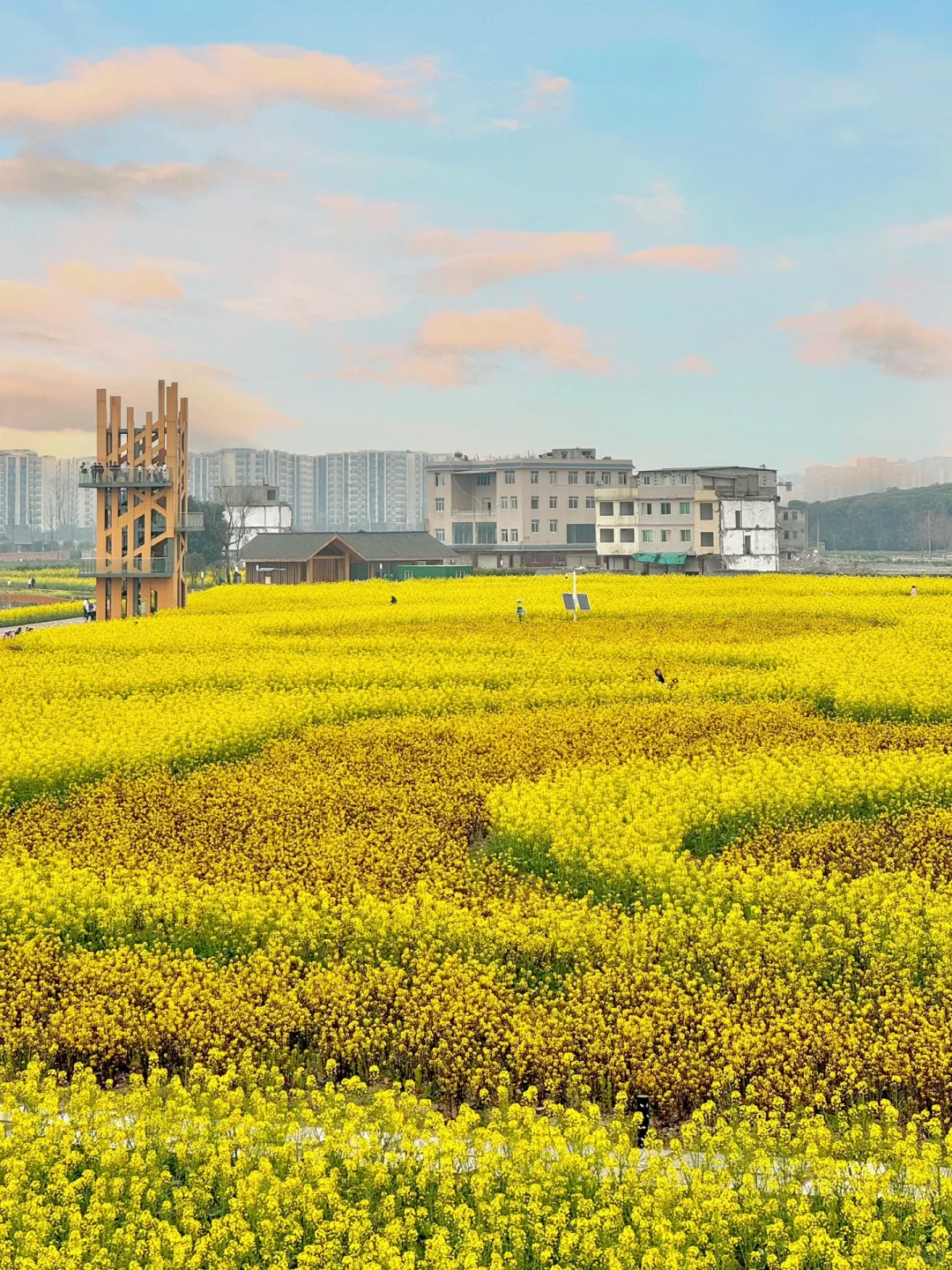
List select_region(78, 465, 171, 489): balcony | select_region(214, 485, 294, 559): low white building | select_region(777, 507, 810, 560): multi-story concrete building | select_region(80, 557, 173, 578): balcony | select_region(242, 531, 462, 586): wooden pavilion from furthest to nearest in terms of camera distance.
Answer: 1. select_region(777, 507, 810, 560): multi-story concrete building
2. select_region(214, 485, 294, 559): low white building
3. select_region(242, 531, 462, 586): wooden pavilion
4. select_region(80, 557, 173, 578): balcony
5. select_region(78, 465, 171, 489): balcony

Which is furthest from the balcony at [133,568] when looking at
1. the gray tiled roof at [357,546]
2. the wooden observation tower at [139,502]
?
the gray tiled roof at [357,546]

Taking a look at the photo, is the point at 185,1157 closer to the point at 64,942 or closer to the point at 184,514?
the point at 64,942

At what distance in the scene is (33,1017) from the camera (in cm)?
1034

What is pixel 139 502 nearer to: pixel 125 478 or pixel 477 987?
pixel 125 478

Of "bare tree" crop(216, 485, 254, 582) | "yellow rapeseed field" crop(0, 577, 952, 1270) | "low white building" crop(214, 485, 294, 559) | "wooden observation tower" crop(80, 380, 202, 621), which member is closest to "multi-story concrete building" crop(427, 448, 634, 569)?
"low white building" crop(214, 485, 294, 559)

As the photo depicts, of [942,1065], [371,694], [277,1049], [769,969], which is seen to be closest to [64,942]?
[277,1049]

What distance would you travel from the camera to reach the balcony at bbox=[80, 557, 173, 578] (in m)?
51.4

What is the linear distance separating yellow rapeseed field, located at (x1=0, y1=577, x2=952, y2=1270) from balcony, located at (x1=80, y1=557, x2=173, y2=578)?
29.8 m

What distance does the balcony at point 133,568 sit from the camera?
51.4 metres

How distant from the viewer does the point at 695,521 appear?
10112cm

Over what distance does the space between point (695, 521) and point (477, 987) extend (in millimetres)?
93330

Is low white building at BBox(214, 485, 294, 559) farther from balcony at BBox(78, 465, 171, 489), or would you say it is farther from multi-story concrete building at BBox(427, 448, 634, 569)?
balcony at BBox(78, 465, 171, 489)

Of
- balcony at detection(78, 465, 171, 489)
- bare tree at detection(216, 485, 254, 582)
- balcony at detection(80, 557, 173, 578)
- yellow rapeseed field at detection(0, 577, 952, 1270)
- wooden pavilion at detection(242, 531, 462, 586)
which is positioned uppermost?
bare tree at detection(216, 485, 254, 582)

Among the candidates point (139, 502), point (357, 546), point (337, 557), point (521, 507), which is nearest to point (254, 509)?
point (521, 507)
